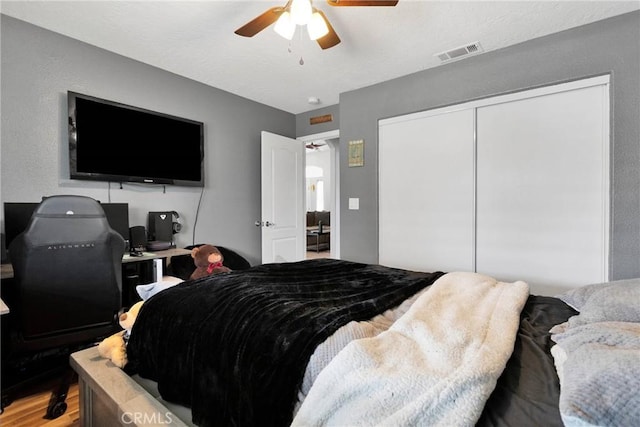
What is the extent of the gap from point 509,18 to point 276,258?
3.23 metres

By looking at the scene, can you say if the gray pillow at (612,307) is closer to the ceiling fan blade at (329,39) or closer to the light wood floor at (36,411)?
the ceiling fan blade at (329,39)

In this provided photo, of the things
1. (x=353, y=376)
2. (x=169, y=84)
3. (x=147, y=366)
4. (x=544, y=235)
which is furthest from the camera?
(x=169, y=84)

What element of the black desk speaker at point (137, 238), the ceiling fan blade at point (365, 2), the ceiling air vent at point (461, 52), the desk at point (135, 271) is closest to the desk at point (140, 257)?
the desk at point (135, 271)

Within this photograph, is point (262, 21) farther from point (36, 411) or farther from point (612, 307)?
point (36, 411)

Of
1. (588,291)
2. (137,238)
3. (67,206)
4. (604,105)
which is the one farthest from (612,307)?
(137,238)

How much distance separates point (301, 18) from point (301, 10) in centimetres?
4

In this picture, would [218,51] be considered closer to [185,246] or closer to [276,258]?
[185,246]

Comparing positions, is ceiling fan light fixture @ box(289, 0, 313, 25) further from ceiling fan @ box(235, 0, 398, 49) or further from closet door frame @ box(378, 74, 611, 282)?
closet door frame @ box(378, 74, 611, 282)

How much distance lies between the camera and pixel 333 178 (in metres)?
5.07

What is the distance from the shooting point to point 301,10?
1699 millimetres

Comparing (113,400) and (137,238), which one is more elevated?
(137,238)

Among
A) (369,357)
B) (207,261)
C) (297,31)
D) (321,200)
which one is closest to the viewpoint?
Result: (369,357)

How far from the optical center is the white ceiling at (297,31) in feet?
6.81

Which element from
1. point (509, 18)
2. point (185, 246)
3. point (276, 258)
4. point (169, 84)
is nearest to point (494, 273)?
point (509, 18)
